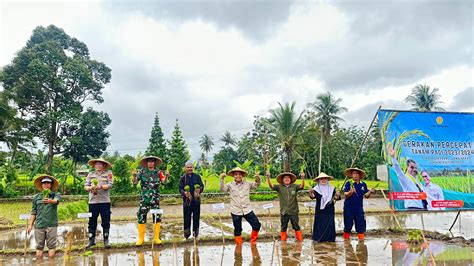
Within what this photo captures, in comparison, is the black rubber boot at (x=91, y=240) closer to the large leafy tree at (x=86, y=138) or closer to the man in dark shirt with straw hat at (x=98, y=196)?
the man in dark shirt with straw hat at (x=98, y=196)

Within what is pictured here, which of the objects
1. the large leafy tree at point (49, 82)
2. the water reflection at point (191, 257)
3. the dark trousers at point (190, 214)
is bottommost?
the water reflection at point (191, 257)

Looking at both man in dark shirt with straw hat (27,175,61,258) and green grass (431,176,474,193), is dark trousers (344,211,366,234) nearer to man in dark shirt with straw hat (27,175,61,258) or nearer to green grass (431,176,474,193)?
green grass (431,176,474,193)

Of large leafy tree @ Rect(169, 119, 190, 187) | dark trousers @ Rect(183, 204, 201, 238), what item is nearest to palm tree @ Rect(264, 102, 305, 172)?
large leafy tree @ Rect(169, 119, 190, 187)

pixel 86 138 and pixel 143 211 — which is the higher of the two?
pixel 86 138

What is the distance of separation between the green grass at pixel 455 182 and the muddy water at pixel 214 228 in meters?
1.06

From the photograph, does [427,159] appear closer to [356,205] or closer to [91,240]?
[356,205]

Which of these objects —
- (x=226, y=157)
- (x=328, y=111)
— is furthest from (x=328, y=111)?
(x=226, y=157)

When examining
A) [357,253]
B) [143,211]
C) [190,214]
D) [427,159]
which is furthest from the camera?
[427,159]

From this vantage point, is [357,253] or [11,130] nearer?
[357,253]

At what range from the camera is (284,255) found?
6.00 metres

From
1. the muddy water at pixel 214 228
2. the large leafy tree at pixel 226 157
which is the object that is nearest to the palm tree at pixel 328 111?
the large leafy tree at pixel 226 157

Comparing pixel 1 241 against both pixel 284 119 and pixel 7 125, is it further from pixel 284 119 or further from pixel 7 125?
pixel 284 119

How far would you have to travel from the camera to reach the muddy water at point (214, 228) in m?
7.93

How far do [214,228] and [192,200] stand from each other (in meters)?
2.69
